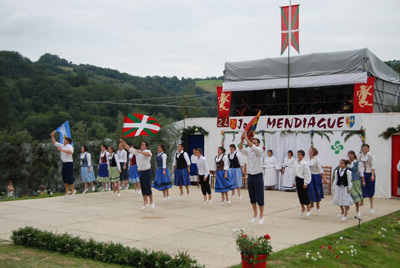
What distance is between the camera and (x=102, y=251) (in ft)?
21.6

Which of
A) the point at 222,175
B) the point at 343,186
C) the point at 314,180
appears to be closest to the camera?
the point at 343,186

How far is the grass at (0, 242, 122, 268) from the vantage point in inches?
244

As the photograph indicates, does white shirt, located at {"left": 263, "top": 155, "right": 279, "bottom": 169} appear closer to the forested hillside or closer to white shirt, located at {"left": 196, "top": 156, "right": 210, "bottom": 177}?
white shirt, located at {"left": 196, "top": 156, "right": 210, "bottom": 177}

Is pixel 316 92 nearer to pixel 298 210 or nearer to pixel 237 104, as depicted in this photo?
pixel 237 104

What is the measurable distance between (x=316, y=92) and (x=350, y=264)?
606 inches

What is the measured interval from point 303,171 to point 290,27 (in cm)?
951

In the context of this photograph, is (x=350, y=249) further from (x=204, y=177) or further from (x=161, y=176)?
(x=161, y=176)

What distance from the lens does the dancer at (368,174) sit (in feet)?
39.4

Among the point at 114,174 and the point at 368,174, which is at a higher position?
the point at 368,174

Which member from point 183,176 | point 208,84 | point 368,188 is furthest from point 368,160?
point 208,84

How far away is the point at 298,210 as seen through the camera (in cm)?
1230

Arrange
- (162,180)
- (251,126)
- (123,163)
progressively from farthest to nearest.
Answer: (123,163)
(162,180)
(251,126)

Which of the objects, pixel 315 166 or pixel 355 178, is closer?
pixel 355 178

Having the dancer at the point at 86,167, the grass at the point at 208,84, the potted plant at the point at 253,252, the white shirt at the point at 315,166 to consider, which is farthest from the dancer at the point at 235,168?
the grass at the point at 208,84
